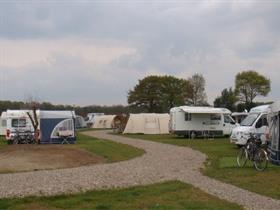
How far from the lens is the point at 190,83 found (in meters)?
86.1

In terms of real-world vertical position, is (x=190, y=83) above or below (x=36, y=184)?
above

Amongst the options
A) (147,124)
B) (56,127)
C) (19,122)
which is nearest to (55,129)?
(56,127)

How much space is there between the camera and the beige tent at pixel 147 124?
5353 cm

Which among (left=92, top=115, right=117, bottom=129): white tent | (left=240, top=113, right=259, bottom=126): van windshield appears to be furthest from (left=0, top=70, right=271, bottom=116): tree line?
(left=240, top=113, right=259, bottom=126): van windshield

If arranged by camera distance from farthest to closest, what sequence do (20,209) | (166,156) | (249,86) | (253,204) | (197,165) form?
(249,86) < (166,156) < (197,165) < (253,204) < (20,209)

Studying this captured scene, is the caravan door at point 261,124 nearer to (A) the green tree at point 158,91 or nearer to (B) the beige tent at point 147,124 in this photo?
(B) the beige tent at point 147,124

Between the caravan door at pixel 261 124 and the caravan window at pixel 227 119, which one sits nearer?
the caravan door at pixel 261 124

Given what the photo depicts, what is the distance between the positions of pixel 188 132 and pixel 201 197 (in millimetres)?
32117

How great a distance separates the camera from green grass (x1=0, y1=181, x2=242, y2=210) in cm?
1050

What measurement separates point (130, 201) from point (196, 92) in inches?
2965

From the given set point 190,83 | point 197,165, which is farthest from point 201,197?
point 190,83

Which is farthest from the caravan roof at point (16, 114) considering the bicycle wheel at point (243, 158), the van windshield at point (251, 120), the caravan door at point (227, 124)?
the bicycle wheel at point (243, 158)

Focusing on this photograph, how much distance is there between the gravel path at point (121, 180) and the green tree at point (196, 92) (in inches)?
2498

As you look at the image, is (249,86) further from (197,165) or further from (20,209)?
(20,209)
